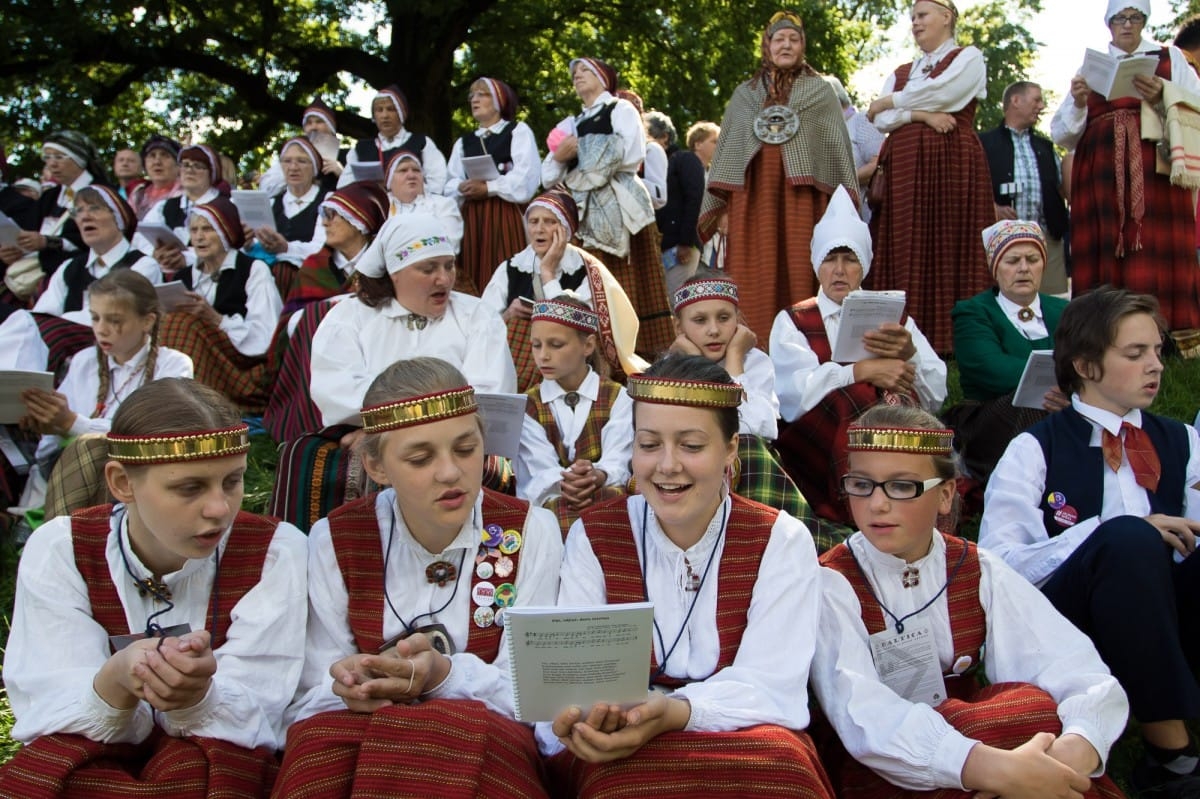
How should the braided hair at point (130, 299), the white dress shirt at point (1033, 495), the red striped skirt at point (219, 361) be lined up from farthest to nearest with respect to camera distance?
the red striped skirt at point (219, 361) < the braided hair at point (130, 299) < the white dress shirt at point (1033, 495)

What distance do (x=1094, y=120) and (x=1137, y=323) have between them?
331cm

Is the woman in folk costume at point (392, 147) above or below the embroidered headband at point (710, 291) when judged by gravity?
above

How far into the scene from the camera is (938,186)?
7.00 metres

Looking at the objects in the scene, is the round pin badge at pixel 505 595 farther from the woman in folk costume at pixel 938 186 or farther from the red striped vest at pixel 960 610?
the woman in folk costume at pixel 938 186

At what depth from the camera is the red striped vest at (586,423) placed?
14.9 feet

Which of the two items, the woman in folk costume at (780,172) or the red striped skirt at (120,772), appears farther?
the woman in folk costume at (780,172)

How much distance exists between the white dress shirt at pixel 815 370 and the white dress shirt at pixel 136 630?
254 cm

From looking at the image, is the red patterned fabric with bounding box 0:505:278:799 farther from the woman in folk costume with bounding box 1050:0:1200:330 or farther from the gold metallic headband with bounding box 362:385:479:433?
the woman in folk costume with bounding box 1050:0:1200:330

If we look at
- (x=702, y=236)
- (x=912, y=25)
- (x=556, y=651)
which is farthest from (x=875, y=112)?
(x=556, y=651)

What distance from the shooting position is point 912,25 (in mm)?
7027

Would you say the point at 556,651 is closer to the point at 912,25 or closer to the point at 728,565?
the point at 728,565

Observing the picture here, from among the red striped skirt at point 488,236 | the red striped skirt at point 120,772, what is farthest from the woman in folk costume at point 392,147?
the red striped skirt at point 120,772

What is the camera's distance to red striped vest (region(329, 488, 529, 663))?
112 inches

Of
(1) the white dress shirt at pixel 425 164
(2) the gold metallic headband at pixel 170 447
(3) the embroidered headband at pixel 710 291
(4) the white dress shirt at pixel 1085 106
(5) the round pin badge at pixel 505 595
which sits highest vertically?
(1) the white dress shirt at pixel 425 164
